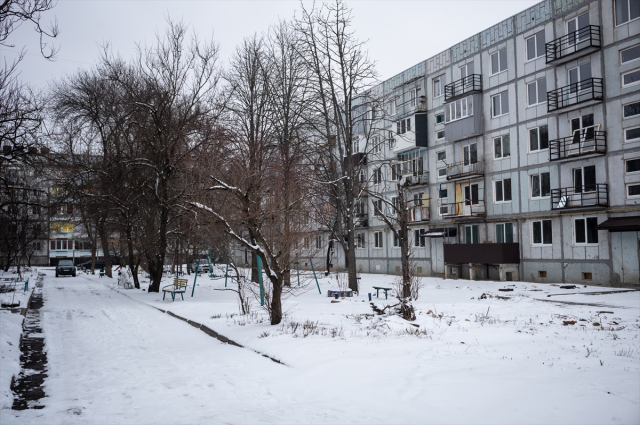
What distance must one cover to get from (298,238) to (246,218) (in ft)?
5.10

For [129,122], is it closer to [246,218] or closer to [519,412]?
[246,218]

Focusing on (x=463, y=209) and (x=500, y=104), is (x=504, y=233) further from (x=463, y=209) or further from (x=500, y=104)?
(x=500, y=104)

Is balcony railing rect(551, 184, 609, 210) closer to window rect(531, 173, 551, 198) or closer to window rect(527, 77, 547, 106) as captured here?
window rect(531, 173, 551, 198)

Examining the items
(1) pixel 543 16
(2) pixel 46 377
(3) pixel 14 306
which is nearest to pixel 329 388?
(2) pixel 46 377

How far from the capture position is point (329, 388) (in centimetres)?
736

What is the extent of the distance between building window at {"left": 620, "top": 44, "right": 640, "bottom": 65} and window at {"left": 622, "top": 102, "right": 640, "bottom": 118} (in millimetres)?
2227

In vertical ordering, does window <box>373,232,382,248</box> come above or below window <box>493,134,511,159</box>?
below

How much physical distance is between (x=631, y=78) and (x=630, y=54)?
3.96ft

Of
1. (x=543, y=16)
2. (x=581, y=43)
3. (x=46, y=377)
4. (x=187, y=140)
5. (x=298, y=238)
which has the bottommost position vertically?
(x=46, y=377)

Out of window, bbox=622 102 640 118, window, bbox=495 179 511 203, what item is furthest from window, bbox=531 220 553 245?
window, bbox=622 102 640 118

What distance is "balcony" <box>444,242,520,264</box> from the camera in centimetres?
3070

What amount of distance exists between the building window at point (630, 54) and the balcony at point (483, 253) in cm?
1156

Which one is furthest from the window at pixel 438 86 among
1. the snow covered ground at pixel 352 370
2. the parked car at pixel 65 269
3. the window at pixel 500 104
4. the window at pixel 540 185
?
the parked car at pixel 65 269

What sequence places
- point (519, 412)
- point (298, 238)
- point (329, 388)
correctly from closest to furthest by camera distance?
point (519, 412) < point (329, 388) < point (298, 238)
